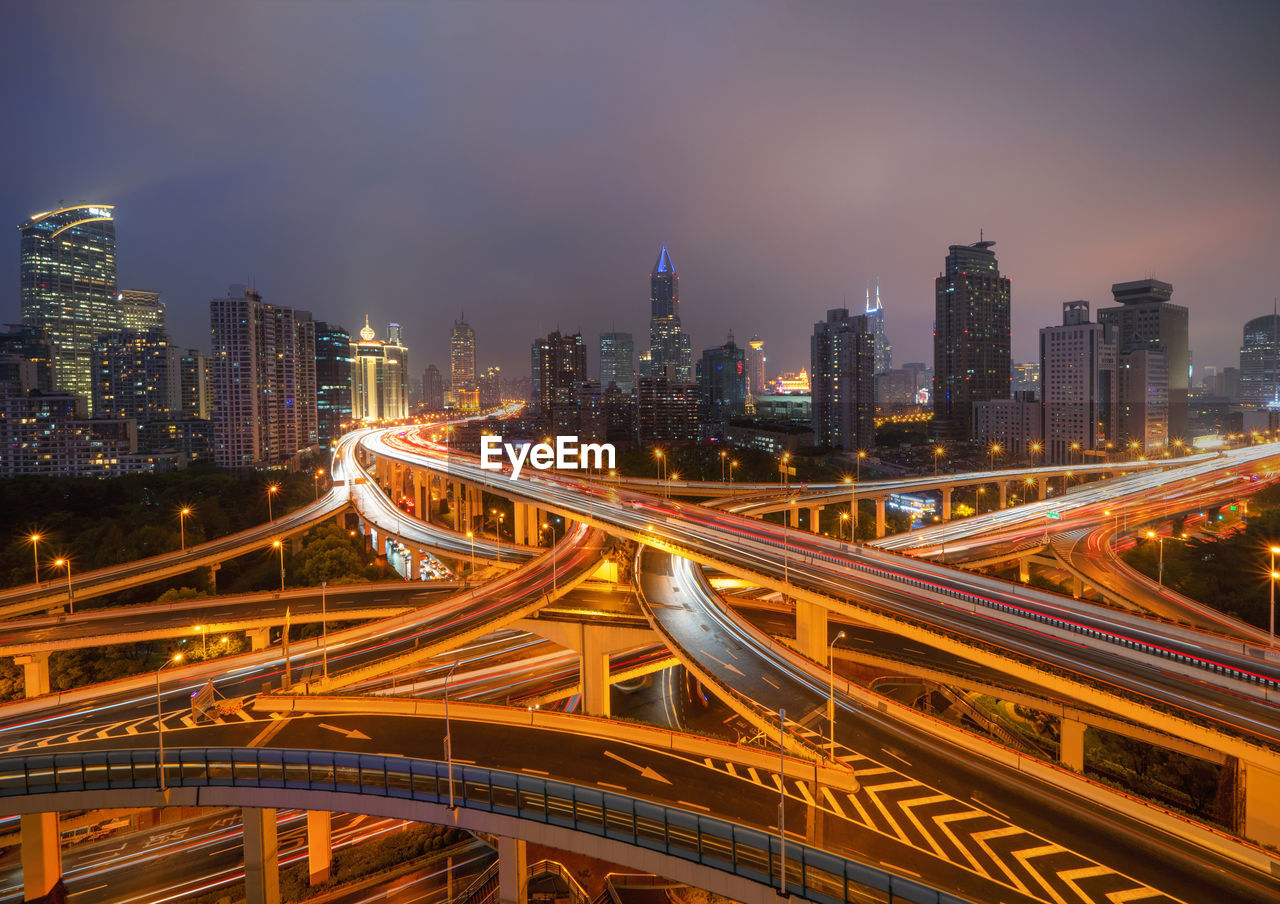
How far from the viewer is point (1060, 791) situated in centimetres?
2109

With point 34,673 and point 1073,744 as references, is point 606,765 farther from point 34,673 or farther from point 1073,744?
point 34,673

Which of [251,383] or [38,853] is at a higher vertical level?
[251,383]

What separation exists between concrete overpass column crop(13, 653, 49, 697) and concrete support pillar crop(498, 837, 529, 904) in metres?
34.4

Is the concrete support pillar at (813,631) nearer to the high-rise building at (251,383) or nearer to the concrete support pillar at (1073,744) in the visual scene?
the concrete support pillar at (1073,744)

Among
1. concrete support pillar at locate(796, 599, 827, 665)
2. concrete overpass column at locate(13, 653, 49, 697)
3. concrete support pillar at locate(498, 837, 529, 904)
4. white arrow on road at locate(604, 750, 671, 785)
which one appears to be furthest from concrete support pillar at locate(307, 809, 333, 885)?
concrete overpass column at locate(13, 653, 49, 697)

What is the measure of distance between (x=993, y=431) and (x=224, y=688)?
17413cm

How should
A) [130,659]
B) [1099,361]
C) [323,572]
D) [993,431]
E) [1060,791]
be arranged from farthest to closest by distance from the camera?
[993,431] → [1099,361] → [323,572] → [130,659] → [1060,791]

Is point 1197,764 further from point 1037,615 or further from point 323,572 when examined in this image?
point 323,572

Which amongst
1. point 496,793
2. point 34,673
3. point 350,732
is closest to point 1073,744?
point 496,793

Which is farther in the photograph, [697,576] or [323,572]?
[323,572]

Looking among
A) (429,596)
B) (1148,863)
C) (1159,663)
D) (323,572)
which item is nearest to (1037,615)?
(1159,663)

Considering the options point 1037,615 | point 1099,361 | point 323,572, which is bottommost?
point 323,572

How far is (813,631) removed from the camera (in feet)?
113

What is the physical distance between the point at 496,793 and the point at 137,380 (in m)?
202
